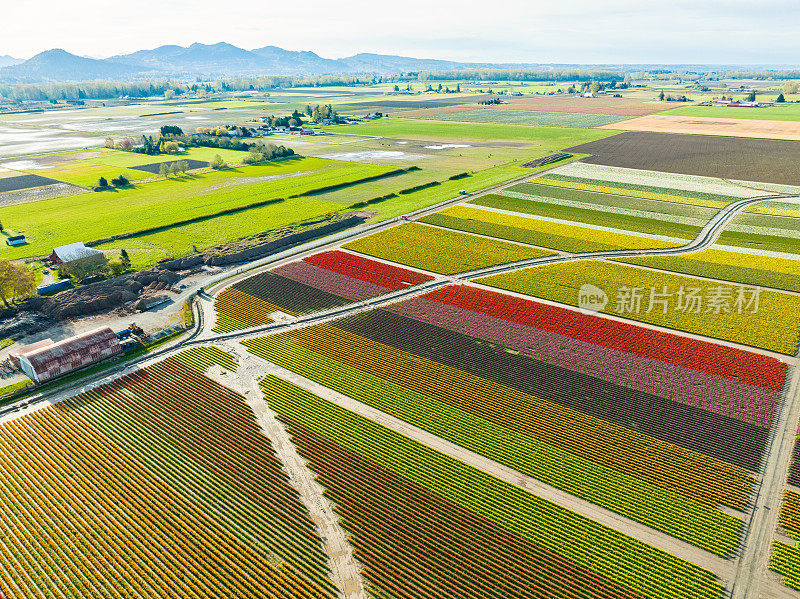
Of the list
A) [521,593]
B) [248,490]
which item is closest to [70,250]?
[248,490]

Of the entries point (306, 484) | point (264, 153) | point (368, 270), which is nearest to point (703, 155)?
point (368, 270)

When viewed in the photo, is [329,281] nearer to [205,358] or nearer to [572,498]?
[205,358]

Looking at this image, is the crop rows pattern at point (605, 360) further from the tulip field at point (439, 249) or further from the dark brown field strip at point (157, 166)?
the dark brown field strip at point (157, 166)

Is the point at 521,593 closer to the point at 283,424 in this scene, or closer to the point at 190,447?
the point at 283,424

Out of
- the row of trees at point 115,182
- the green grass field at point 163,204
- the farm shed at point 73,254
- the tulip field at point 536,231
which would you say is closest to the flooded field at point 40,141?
the row of trees at point 115,182

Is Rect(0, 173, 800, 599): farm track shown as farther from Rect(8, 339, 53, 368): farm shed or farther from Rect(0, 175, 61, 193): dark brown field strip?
Rect(0, 175, 61, 193): dark brown field strip

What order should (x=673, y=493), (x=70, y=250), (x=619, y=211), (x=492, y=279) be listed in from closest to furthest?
1. (x=673, y=493)
2. (x=492, y=279)
3. (x=70, y=250)
4. (x=619, y=211)

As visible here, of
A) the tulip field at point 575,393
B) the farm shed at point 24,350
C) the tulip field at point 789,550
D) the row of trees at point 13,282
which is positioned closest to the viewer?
the tulip field at point 789,550
